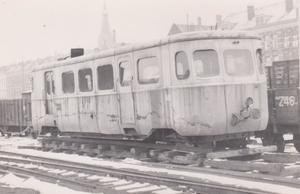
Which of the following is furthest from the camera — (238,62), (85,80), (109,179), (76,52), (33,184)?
(76,52)

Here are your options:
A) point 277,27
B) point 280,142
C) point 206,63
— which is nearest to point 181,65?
point 206,63

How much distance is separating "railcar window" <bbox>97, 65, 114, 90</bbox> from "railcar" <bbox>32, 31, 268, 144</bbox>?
3 cm

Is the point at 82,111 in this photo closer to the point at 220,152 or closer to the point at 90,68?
the point at 90,68

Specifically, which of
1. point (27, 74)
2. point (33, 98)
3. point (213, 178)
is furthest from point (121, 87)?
point (27, 74)

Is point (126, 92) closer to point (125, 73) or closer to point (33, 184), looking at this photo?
point (125, 73)

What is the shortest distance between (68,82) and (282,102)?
20.8ft

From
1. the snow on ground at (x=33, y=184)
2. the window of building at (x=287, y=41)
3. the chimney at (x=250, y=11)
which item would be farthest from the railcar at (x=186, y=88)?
the chimney at (x=250, y=11)

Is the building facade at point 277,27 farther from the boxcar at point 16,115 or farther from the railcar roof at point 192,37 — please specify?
the railcar roof at point 192,37

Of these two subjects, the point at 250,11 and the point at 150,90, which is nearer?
the point at 150,90

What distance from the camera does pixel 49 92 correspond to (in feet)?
46.8

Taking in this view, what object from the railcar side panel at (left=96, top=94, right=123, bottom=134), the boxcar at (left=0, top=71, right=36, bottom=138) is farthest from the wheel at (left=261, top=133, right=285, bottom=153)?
the boxcar at (left=0, top=71, right=36, bottom=138)

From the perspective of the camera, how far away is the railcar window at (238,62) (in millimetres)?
9487

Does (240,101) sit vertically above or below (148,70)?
below

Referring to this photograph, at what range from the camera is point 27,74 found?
8156cm
